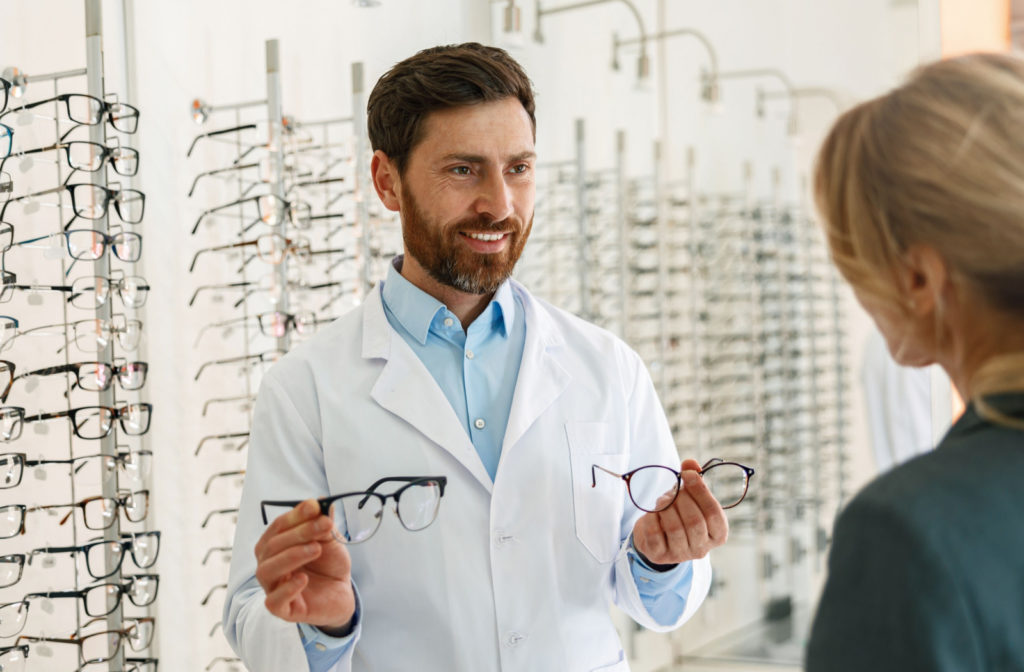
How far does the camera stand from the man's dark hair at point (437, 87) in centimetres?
187

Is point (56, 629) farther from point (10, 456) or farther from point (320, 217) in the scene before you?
point (320, 217)

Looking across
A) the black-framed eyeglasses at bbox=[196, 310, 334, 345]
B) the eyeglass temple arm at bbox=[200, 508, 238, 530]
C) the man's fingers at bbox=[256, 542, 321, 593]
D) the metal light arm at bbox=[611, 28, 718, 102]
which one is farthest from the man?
the metal light arm at bbox=[611, 28, 718, 102]

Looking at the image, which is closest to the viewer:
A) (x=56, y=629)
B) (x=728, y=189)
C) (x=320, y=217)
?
(x=56, y=629)

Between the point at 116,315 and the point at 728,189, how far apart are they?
336cm

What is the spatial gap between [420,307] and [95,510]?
49.0 inches

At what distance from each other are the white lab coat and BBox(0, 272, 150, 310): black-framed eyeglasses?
36.7 inches

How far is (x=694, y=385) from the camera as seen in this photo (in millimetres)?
5180

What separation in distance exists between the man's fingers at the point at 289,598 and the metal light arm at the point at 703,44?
408 cm

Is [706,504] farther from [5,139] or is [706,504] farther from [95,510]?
[5,139]

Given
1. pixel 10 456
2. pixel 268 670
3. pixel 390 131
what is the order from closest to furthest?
pixel 268 670 < pixel 390 131 < pixel 10 456

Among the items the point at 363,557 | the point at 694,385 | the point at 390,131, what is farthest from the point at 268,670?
the point at 694,385

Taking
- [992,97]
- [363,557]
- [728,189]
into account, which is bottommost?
[363,557]

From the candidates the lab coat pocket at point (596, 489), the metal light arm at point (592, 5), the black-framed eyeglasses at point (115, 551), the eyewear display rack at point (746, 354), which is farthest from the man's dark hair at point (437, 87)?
the eyewear display rack at point (746, 354)

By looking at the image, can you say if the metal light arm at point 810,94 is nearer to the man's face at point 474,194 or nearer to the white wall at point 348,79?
the white wall at point 348,79
